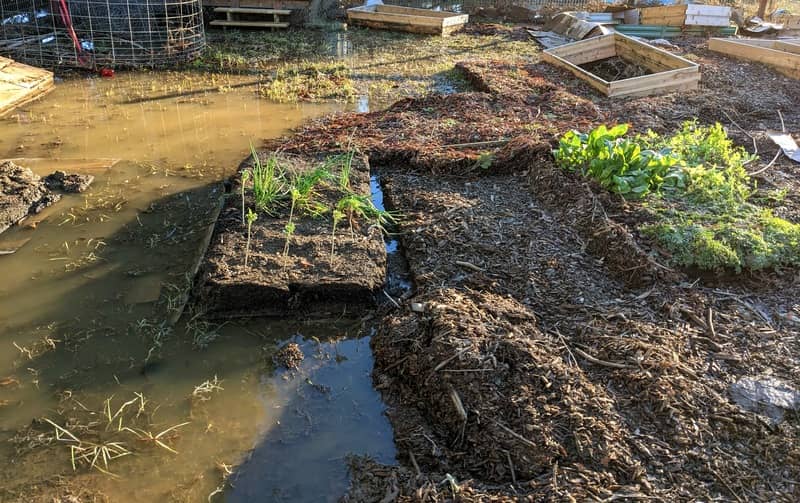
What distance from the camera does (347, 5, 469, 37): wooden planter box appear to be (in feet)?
45.3

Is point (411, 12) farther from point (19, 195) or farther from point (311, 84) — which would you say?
point (19, 195)

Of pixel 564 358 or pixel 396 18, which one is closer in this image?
pixel 564 358

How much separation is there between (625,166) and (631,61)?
6.25 metres

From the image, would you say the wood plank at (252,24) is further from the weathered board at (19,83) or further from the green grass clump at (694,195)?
the green grass clump at (694,195)

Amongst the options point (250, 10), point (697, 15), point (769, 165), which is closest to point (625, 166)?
point (769, 165)

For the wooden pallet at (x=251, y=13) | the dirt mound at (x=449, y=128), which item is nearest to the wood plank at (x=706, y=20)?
the dirt mound at (x=449, y=128)

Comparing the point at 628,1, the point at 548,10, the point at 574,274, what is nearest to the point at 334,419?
the point at 574,274

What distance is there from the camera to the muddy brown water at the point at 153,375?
3.12m

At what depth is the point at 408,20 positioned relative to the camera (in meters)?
13.8

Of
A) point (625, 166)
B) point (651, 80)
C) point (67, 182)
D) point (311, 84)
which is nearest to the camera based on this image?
point (625, 166)

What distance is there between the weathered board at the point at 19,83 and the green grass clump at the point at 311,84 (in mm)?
3132

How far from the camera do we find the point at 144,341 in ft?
13.2

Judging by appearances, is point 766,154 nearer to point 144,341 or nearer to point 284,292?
point 284,292

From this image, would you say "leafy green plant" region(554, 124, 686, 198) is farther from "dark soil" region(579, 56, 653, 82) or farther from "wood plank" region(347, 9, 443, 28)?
"wood plank" region(347, 9, 443, 28)
